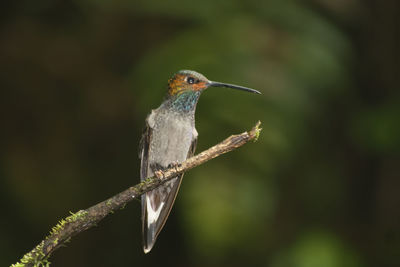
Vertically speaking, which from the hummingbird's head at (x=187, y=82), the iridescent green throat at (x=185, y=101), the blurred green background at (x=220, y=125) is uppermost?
the hummingbird's head at (x=187, y=82)

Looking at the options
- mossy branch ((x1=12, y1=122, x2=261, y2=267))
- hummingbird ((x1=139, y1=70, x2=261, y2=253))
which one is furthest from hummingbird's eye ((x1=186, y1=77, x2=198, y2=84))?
mossy branch ((x1=12, y1=122, x2=261, y2=267))

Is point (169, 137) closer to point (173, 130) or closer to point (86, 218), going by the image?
point (173, 130)

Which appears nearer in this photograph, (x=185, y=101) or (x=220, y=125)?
(x=185, y=101)

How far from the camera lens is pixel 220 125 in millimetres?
4055

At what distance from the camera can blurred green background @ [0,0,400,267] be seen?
4.18 meters

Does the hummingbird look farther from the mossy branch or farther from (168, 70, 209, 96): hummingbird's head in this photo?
the mossy branch

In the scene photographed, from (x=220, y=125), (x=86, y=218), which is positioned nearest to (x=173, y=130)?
(x=220, y=125)

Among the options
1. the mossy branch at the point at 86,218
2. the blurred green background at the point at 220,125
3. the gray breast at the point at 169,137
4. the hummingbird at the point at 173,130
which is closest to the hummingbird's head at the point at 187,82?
the hummingbird at the point at 173,130

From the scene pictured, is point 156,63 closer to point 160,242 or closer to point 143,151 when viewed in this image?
point 143,151

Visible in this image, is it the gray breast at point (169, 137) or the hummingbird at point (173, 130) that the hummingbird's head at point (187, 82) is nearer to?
the hummingbird at point (173, 130)

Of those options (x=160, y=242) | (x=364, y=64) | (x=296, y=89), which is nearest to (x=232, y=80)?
(x=296, y=89)

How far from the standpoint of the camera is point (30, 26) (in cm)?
599

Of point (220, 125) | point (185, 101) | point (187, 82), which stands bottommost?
point (220, 125)

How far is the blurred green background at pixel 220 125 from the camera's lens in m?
4.18
